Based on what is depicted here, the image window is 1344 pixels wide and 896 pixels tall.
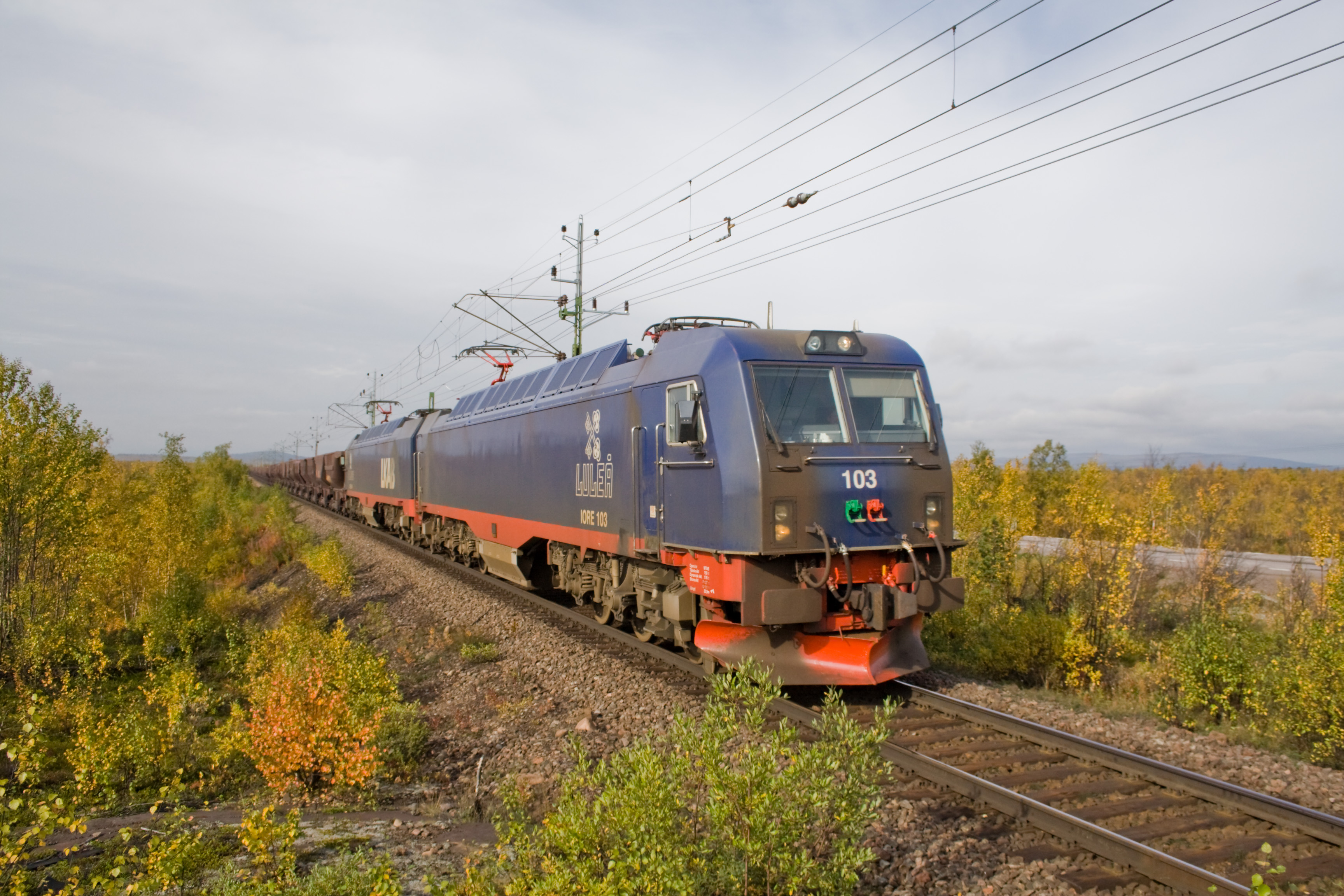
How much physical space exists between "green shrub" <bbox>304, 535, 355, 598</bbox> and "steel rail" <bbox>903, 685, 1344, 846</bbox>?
43.6ft

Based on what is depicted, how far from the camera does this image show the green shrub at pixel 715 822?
3432 mm

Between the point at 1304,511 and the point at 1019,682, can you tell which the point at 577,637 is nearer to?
the point at 1019,682

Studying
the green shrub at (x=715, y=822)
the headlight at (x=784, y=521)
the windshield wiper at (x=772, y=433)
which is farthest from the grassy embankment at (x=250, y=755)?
the windshield wiper at (x=772, y=433)

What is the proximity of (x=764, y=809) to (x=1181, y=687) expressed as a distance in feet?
23.1

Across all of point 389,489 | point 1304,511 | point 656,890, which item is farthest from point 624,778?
point 1304,511

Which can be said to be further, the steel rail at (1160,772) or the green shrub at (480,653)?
the green shrub at (480,653)

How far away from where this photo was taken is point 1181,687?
8180 mm

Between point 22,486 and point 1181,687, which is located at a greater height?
point 22,486

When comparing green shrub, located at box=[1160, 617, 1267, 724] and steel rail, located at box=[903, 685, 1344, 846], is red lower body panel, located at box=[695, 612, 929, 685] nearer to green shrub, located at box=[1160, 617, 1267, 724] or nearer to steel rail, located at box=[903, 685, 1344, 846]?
steel rail, located at box=[903, 685, 1344, 846]

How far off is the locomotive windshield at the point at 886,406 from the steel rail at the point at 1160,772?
262 cm

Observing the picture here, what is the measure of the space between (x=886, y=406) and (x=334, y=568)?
1354 centimetres

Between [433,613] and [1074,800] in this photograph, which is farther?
[433,613]

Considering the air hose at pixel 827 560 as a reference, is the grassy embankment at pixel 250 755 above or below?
below

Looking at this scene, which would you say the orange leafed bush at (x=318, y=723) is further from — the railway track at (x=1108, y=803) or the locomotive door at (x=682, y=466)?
the railway track at (x=1108, y=803)
